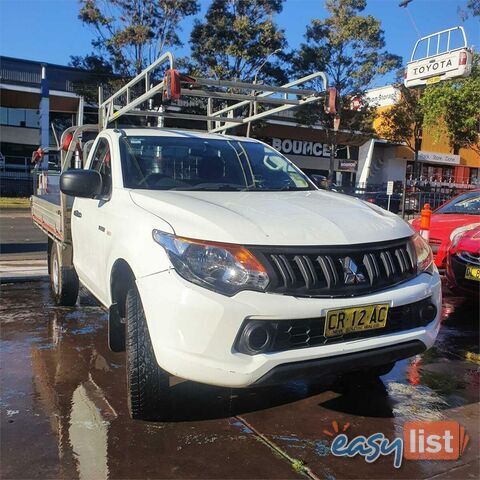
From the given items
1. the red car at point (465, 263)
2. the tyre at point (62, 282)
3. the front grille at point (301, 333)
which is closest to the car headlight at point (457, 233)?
the red car at point (465, 263)

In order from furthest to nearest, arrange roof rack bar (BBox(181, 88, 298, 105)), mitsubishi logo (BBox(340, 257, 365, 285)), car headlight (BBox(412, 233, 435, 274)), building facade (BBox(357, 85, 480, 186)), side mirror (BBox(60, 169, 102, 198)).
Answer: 1. building facade (BBox(357, 85, 480, 186))
2. roof rack bar (BBox(181, 88, 298, 105))
3. side mirror (BBox(60, 169, 102, 198))
4. car headlight (BBox(412, 233, 435, 274))
5. mitsubishi logo (BBox(340, 257, 365, 285))

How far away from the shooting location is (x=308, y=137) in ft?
122

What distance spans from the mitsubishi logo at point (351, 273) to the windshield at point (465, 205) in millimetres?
5030

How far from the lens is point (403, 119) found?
3139 centimetres

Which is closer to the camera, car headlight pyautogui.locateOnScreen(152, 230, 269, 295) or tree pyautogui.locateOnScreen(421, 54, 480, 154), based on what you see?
car headlight pyautogui.locateOnScreen(152, 230, 269, 295)

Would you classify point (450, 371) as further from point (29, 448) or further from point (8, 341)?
point (8, 341)

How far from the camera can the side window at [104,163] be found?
12.9 feet

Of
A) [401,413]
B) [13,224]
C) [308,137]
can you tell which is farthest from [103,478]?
[308,137]

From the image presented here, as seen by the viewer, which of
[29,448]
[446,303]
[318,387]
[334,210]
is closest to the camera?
[29,448]

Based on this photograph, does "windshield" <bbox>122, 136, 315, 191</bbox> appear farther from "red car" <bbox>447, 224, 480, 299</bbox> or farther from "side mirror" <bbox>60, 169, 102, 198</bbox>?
"red car" <bbox>447, 224, 480, 299</bbox>

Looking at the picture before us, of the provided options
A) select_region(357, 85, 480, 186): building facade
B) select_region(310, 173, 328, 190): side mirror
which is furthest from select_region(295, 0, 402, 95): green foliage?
select_region(310, 173, 328, 190): side mirror

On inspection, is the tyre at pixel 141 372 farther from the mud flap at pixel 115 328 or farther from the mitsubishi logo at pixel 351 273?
the mitsubishi logo at pixel 351 273

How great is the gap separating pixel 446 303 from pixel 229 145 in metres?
3.84

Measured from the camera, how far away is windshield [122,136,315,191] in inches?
154
